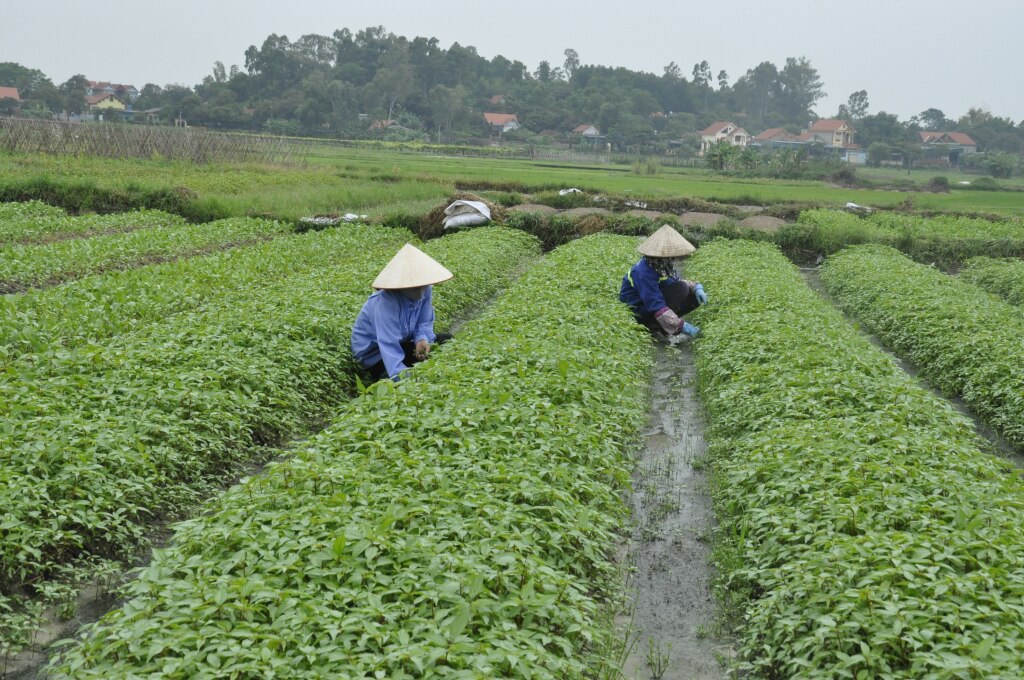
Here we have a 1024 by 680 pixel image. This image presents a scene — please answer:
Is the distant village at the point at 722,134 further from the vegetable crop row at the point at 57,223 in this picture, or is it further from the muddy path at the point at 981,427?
the muddy path at the point at 981,427

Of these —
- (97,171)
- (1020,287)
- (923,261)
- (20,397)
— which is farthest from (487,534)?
(97,171)

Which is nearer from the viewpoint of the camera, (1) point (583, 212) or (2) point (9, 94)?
(1) point (583, 212)

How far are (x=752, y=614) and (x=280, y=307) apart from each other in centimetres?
646

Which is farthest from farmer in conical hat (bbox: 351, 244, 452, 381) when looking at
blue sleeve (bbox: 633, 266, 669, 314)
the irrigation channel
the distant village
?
the distant village

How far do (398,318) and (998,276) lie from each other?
13.4 m

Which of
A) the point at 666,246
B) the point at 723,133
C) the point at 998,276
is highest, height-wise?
the point at 723,133

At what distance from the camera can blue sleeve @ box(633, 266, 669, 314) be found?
1055 cm

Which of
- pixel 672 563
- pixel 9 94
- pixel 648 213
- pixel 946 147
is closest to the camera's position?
pixel 672 563

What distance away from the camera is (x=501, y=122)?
267ft

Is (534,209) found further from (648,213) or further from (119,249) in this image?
(119,249)

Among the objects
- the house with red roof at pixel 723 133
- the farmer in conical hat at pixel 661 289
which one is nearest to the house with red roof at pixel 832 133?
the house with red roof at pixel 723 133

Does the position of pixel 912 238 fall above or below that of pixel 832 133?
below

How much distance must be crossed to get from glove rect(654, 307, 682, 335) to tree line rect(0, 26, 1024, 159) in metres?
61.3

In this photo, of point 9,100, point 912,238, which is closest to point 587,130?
point 9,100
